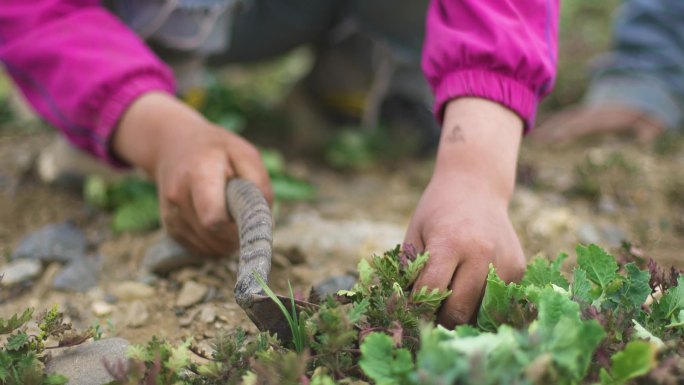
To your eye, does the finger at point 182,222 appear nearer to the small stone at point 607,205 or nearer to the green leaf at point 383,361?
the green leaf at point 383,361

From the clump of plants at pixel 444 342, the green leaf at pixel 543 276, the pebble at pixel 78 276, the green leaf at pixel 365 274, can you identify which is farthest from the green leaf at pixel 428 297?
the pebble at pixel 78 276

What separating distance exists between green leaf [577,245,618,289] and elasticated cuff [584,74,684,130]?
2.67 metres

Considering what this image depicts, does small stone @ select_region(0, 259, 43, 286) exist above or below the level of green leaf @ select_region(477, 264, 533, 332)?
below

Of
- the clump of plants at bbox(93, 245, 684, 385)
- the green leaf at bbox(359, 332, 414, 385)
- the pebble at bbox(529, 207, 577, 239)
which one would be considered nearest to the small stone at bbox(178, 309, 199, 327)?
the clump of plants at bbox(93, 245, 684, 385)

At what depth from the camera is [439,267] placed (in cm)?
165

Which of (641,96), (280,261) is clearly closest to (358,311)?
(280,261)

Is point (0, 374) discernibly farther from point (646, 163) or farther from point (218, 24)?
point (646, 163)

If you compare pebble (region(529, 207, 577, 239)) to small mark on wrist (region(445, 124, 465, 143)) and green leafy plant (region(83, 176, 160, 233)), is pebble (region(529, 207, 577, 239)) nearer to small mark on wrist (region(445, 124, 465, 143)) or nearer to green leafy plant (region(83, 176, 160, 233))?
small mark on wrist (region(445, 124, 465, 143))

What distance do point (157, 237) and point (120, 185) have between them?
0.46 metres

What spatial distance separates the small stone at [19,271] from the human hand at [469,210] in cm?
138

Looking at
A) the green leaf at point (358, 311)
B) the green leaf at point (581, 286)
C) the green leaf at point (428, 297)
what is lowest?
the green leaf at point (428, 297)

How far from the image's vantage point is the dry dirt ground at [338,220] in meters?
2.16

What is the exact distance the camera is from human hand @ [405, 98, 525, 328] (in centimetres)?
167

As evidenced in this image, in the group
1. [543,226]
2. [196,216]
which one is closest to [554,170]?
Answer: [543,226]
